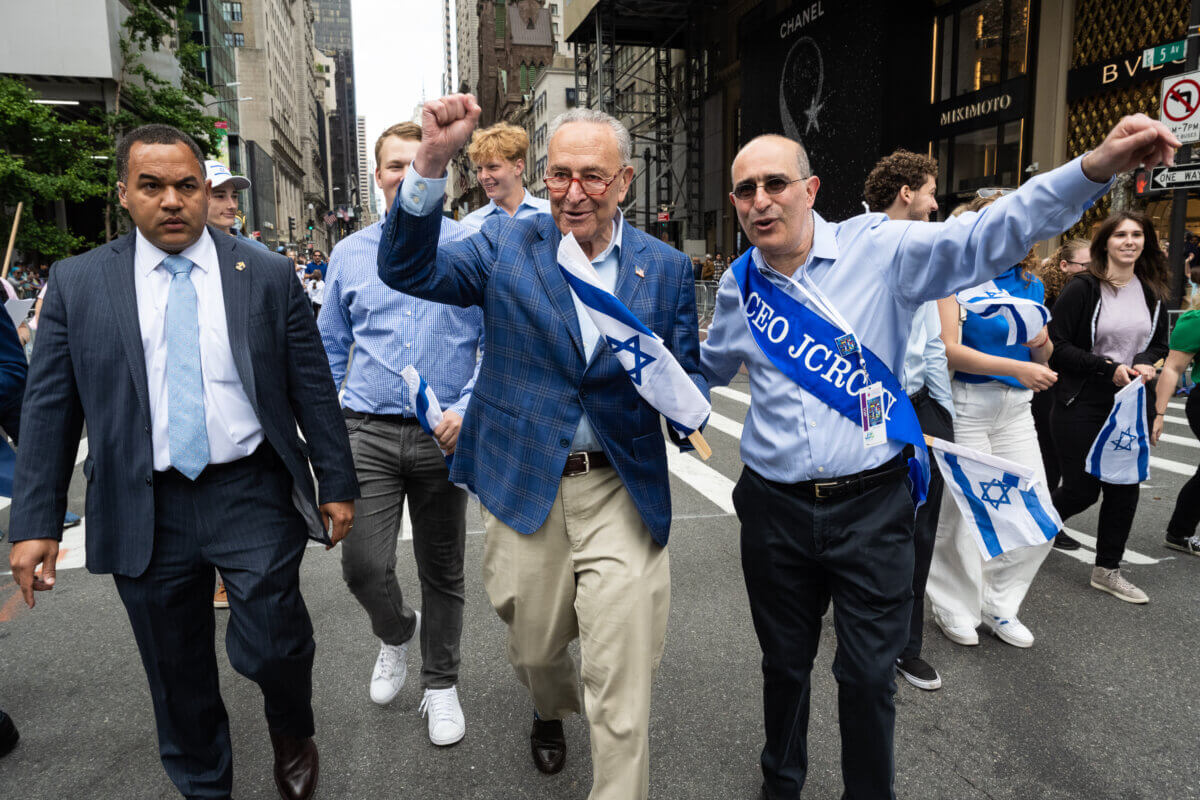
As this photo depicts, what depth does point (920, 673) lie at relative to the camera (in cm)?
363

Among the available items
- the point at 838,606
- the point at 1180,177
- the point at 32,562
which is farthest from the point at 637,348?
the point at 1180,177

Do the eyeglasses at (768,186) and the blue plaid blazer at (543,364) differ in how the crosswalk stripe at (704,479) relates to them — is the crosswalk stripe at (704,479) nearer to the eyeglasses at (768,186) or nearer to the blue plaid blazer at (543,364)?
the blue plaid blazer at (543,364)

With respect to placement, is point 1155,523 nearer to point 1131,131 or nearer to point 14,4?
point 1131,131

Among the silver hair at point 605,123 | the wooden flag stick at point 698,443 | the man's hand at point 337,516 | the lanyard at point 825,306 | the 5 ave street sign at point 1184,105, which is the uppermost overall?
the 5 ave street sign at point 1184,105

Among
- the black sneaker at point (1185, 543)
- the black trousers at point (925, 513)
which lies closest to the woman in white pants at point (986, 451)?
the black trousers at point (925, 513)

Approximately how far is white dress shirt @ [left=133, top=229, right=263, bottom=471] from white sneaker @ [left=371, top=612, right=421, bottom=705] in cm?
Answer: 135

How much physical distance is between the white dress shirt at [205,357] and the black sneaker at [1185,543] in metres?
5.55

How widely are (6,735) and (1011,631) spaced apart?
4375mm

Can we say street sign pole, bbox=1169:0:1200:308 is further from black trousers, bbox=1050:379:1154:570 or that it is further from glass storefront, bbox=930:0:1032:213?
glass storefront, bbox=930:0:1032:213

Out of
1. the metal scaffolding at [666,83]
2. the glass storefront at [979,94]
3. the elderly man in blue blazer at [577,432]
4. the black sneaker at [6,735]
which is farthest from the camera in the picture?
the metal scaffolding at [666,83]

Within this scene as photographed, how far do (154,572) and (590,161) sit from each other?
182 cm

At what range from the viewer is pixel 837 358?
8.07ft

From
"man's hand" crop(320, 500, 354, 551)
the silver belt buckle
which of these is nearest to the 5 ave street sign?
the silver belt buckle

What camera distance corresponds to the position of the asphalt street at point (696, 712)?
2.94 metres
